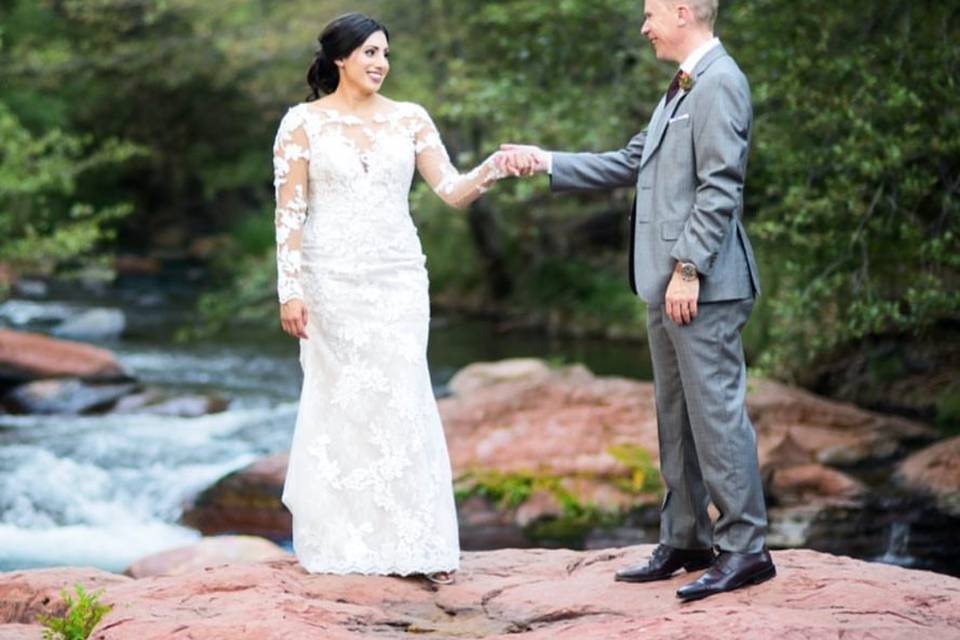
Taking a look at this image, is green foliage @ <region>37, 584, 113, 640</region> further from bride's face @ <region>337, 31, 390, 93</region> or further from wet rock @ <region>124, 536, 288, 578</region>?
wet rock @ <region>124, 536, 288, 578</region>

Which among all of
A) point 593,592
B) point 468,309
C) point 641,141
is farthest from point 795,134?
point 468,309

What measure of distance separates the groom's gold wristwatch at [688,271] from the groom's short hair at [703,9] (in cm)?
81

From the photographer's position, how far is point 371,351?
5.11 metres

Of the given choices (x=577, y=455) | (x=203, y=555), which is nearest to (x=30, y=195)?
(x=577, y=455)

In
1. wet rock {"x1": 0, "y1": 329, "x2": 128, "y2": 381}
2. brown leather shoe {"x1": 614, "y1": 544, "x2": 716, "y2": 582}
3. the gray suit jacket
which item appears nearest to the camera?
the gray suit jacket

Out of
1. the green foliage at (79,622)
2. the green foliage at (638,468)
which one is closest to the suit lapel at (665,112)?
the green foliage at (79,622)

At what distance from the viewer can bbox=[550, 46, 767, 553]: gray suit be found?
432 cm

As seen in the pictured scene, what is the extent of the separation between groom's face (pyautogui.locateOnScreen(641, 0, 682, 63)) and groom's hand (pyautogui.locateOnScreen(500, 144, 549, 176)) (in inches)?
27.0

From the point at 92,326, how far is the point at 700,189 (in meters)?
13.3

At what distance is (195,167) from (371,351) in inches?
983

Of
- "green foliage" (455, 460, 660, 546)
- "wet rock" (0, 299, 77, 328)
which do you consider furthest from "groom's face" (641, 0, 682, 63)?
"wet rock" (0, 299, 77, 328)

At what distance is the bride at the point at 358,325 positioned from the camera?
5.06 m

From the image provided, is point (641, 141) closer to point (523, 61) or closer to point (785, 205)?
point (785, 205)

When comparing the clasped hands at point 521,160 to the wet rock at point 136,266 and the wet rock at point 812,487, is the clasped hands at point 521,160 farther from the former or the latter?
the wet rock at point 136,266
